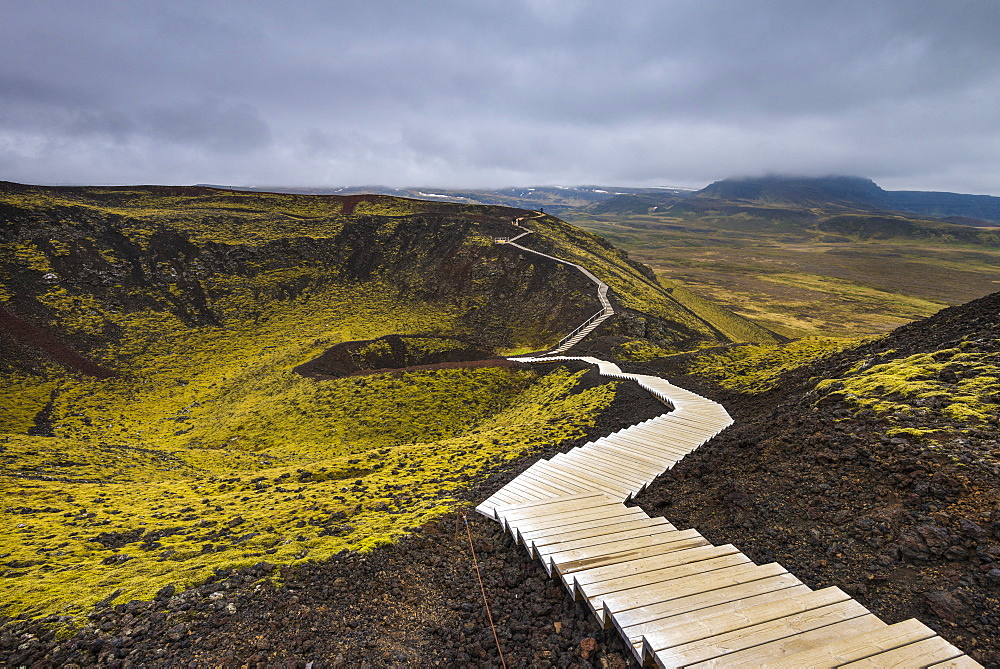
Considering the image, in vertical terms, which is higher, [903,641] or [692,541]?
[903,641]

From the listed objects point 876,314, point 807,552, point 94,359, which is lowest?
point 876,314

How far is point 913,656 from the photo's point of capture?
4207mm

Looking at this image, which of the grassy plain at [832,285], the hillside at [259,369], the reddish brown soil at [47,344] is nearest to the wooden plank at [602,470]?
the hillside at [259,369]

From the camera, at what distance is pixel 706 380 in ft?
68.3

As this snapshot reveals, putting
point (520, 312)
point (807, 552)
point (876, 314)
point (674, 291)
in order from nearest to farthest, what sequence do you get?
point (807, 552) < point (520, 312) < point (674, 291) < point (876, 314)

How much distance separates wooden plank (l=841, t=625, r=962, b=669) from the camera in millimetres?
4137

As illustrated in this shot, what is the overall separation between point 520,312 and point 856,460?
135ft

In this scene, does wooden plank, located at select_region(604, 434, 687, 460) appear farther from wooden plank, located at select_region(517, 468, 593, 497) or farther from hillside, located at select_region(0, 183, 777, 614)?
hillside, located at select_region(0, 183, 777, 614)

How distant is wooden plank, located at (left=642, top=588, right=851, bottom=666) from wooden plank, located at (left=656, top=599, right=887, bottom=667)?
62 mm

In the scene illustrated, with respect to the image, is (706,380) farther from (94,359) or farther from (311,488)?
(94,359)

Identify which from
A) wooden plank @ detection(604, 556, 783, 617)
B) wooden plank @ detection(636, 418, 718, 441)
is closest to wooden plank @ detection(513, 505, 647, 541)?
wooden plank @ detection(604, 556, 783, 617)

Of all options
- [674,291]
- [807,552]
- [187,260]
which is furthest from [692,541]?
[674,291]

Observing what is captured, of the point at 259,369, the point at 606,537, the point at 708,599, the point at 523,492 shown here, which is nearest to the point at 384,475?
the point at 523,492

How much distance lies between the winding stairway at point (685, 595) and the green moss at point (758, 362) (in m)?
11.6
